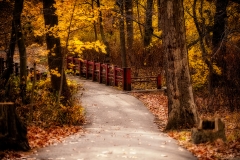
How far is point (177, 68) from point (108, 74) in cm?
1216

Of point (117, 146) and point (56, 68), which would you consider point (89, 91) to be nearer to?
point (56, 68)

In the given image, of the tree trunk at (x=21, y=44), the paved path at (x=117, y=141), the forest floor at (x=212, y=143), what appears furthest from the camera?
the tree trunk at (x=21, y=44)

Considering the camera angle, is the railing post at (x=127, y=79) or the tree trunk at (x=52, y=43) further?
the railing post at (x=127, y=79)

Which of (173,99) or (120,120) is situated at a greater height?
(173,99)

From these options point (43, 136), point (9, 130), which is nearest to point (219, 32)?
point (43, 136)

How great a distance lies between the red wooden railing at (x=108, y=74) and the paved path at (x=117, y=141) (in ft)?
10.9

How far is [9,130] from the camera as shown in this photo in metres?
9.27

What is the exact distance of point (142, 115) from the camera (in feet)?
61.3

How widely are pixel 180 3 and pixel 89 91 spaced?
1124cm

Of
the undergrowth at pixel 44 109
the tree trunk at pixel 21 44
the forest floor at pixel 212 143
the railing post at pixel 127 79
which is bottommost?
the forest floor at pixel 212 143

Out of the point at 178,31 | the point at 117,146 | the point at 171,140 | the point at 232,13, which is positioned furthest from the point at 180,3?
the point at 232,13

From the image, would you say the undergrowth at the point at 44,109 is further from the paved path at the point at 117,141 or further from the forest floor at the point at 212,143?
the forest floor at the point at 212,143

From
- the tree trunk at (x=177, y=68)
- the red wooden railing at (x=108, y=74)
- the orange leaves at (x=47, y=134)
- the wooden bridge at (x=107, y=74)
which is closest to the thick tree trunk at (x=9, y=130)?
the orange leaves at (x=47, y=134)

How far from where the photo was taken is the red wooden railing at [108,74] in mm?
23781
